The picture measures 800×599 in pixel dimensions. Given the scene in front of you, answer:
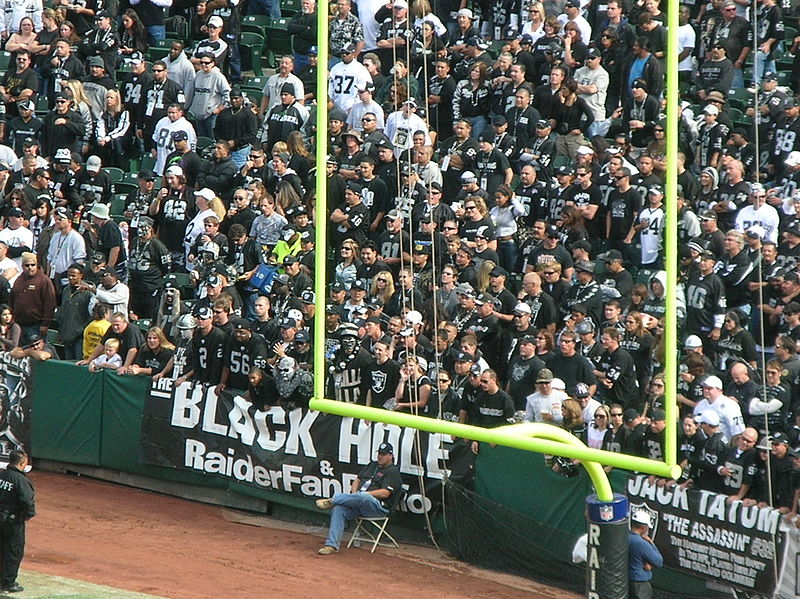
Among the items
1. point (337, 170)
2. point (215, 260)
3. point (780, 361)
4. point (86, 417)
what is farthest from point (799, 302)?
point (86, 417)

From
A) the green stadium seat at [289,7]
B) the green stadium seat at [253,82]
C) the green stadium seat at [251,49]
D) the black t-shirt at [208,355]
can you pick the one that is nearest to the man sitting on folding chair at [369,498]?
the black t-shirt at [208,355]

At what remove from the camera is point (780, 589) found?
11031mm

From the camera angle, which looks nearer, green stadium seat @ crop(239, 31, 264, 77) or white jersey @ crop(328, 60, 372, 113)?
white jersey @ crop(328, 60, 372, 113)

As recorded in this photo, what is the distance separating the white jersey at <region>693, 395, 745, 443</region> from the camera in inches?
437

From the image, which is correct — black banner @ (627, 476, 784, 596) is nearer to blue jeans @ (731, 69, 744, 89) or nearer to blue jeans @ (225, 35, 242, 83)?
blue jeans @ (731, 69, 744, 89)

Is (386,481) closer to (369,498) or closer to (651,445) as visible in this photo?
(369,498)

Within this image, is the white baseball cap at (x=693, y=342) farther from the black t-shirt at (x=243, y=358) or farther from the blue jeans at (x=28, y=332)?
the blue jeans at (x=28, y=332)

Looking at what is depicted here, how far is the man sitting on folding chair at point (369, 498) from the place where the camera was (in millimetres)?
13484

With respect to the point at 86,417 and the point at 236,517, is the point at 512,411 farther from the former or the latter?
the point at 86,417

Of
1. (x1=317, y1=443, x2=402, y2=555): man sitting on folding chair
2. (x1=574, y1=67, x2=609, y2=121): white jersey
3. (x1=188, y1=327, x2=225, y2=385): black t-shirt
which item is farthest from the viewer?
(x1=188, y1=327, x2=225, y2=385): black t-shirt

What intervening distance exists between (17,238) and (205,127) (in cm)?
294

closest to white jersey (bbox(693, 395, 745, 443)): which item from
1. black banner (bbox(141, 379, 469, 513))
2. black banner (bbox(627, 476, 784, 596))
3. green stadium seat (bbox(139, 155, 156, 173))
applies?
black banner (bbox(627, 476, 784, 596))

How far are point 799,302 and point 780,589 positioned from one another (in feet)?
8.59

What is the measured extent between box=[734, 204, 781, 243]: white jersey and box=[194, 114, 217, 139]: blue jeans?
8.14 meters
